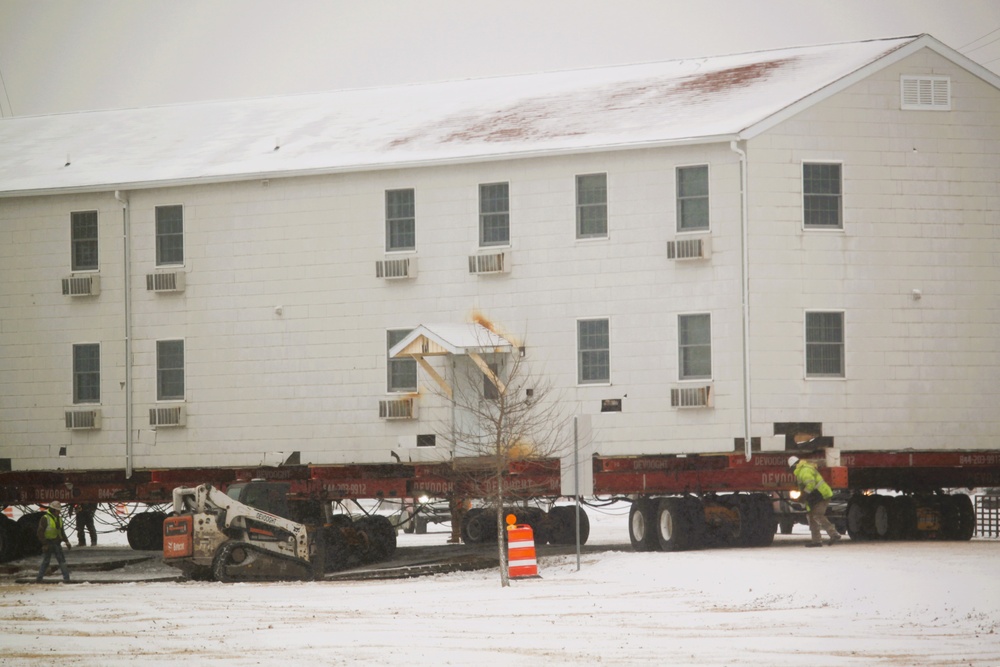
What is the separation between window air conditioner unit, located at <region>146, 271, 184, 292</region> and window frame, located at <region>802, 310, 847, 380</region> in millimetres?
14694

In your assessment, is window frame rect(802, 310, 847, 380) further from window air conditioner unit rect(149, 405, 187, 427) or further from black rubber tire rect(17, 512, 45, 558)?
black rubber tire rect(17, 512, 45, 558)

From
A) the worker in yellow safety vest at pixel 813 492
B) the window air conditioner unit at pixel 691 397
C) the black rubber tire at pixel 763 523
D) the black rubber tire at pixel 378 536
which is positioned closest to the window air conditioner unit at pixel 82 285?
the black rubber tire at pixel 378 536

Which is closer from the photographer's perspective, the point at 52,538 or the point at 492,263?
the point at 52,538

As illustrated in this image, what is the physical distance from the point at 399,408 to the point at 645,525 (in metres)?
6.33

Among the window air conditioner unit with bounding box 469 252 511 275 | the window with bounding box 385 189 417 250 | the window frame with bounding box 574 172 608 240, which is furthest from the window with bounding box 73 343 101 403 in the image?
the window frame with bounding box 574 172 608 240

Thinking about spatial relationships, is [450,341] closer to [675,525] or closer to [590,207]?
[590,207]

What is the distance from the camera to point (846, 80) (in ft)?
108

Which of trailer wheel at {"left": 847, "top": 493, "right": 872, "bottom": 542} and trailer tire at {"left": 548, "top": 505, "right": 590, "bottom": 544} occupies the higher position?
trailer wheel at {"left": 847, "top": 493, "right": 872, "bottom": 542}

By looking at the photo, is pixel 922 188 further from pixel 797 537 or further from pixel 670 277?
pixel 797 537

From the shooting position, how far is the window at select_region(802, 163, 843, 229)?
1278 inches

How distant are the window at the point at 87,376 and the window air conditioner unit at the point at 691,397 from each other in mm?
14409

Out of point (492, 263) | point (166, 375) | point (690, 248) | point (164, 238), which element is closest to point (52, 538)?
point (166, 375)

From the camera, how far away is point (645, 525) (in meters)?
31.9

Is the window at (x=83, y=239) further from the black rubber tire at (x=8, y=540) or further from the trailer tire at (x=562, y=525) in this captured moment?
the trailer tire at (x=562, y=525)
